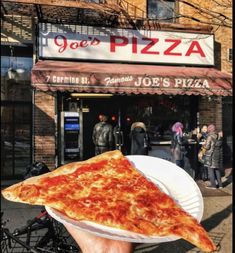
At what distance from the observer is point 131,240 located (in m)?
1.90

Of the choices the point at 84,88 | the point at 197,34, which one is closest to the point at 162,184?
the point at 84,88

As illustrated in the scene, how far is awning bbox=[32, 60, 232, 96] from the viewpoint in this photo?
780 cm

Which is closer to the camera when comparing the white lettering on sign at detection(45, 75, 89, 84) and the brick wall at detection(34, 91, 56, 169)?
the white lettering on sign at detection(45, 75, 89, 84)

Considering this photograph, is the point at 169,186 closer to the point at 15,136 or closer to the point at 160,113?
the point at 15,136

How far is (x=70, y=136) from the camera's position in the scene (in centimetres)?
954

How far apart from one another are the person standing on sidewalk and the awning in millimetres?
1092

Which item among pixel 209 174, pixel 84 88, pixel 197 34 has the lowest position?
pixel 209 174

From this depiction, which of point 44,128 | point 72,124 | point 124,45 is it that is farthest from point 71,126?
point 124,45

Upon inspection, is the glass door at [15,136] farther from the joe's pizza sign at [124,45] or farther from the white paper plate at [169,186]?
the white paper plate at [169,186]

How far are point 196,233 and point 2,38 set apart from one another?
826 centimetres

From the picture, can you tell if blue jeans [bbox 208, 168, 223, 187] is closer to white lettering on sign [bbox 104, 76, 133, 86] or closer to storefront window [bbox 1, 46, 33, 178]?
white lettering on sign [bbox 104, 76, 133, 86]

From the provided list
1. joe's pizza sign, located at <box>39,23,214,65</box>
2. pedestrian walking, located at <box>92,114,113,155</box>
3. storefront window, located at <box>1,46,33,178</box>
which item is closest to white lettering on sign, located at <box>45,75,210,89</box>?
pedestrian walking, located at <box>92,114,113,155</box>

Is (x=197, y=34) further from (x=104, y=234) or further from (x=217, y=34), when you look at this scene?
(x=104, y=234)

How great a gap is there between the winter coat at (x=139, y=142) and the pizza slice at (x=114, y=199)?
3.23m
